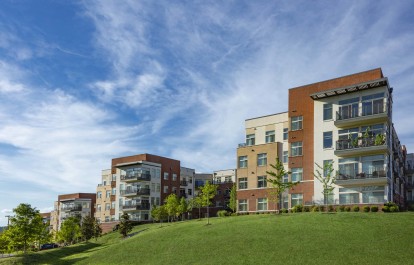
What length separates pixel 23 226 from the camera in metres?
41.3

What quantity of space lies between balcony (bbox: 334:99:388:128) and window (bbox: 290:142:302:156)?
5.29 m

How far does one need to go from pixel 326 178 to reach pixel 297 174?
464 cm

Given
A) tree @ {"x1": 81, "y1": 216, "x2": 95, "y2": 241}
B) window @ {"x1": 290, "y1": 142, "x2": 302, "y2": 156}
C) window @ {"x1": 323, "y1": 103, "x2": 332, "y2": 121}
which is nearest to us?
window @ {"x1": 323, "y1": 103, "x2": 332, "y2": 121}

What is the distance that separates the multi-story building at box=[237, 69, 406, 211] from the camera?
40406 mm

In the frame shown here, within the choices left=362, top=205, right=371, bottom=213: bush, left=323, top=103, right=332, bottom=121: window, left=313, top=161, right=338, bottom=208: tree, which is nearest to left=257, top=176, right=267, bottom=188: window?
left=313, top=161, right=338, bottom=208: tree

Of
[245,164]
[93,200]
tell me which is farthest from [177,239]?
[93,200]

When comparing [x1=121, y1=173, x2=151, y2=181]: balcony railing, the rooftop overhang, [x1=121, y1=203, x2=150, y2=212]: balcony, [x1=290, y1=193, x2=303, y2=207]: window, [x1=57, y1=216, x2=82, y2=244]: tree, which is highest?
the rooftop overhang

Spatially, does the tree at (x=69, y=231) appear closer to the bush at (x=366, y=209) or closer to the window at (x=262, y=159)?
the window at (x=262, y=159)

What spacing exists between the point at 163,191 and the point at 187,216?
8484 millimetres

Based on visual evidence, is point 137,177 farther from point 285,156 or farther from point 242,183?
point 285,156

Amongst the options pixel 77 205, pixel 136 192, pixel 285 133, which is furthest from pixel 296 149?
pixel 77 205

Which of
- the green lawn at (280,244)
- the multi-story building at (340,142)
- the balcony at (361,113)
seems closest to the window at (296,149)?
the multi-story building at (340,142)

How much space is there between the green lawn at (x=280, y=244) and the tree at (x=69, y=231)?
94.7 feet

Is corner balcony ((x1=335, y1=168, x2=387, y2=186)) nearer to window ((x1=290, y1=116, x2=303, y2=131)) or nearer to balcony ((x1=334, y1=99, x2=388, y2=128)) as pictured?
Answer: balcony ((x1=334, y1=99, x2=388, y2=128))
